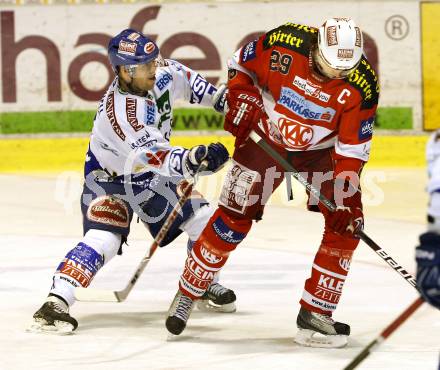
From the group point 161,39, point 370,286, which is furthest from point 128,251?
point 161,39

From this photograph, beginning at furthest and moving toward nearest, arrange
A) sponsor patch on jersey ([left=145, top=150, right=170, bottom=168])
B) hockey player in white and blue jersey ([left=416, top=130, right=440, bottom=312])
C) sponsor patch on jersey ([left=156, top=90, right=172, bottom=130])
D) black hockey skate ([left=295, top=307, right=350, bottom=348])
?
sponsor patch on jersey ([left=156, top=90, right=172, bottom=130]) < sponsor patch on jersey ([left=145, top=150, right=170, bottom=168]) < black hockey skate ([left=295, top=307, right=350, bottom=348]) < hockey player in white and blue jersey ([left=416, top=130, right=440, bottom=312])

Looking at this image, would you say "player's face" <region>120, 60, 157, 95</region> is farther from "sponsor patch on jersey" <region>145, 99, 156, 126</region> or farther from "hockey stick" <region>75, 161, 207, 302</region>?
A: "hockey stick" <region>75, 161, 207, 302</region>

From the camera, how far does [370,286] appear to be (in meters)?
6.91

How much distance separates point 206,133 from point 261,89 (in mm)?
5859

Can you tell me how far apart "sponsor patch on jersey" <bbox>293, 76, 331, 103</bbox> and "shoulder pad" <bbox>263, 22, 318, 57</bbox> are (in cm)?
11

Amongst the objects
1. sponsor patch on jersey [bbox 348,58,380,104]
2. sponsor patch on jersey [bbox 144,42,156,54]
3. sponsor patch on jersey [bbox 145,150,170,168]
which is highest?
sponsor patch on jersey [bbox 144,42,156,54]

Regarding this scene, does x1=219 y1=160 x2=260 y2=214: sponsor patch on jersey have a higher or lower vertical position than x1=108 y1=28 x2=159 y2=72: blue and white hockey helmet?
lower

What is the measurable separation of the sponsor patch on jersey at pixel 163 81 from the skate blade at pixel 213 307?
1049 mm

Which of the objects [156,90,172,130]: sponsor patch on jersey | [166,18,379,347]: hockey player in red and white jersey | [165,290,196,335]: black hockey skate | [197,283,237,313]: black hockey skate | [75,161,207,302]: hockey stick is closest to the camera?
[166,18,379,347]: hockey player in red and white jersey

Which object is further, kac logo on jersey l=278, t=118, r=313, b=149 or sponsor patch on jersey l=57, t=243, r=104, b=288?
sponsor patch on jersey l=57, t=243, r=104, b=288

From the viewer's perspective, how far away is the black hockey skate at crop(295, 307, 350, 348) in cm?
554

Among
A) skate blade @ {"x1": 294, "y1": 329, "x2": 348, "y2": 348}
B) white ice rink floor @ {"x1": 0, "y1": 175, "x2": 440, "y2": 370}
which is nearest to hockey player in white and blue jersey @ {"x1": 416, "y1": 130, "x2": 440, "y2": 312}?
white ice rink floor @ {"x1": 0, "y1": 175, "x2": 440, "y2": 370}

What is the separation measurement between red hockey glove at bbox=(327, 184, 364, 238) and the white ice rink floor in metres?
0.48

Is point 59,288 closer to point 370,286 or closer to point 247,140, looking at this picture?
point 247,140
